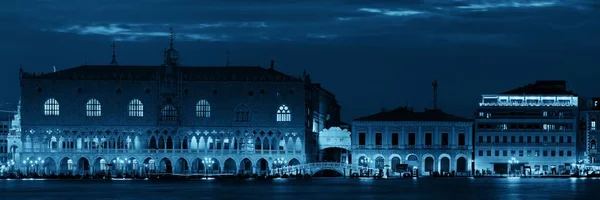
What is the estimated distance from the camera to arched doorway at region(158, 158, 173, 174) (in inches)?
5251

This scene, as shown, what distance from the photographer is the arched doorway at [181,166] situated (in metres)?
133

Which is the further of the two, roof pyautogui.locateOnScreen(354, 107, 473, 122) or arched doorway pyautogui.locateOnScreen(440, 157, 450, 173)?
arched doorway pyautogui.locateOnScreen(440, 157, 450, 173)

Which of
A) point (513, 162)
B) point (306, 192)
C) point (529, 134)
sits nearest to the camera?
point (306, 192)

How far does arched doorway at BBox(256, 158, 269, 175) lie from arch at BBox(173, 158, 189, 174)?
6335 mm

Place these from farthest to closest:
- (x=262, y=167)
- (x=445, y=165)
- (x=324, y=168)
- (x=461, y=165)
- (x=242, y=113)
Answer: (x=461, y=165)
(x=445, y=165)
(x=262, y=167)
(x=242, y=113)
(x=324, y=168)

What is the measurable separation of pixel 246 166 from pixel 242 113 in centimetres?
491

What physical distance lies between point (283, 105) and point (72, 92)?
727 inches

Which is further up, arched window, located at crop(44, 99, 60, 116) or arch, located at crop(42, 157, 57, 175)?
arched window, located at crop(44, 99, 60, 116)

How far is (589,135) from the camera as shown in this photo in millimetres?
138500

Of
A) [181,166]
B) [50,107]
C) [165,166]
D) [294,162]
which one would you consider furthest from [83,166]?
[294,162]

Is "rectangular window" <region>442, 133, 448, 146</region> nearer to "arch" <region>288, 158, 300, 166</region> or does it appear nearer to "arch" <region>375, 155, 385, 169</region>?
"arch" <region>375, 155, 385, 169</region>

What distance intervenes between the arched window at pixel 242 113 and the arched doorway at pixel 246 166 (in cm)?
353

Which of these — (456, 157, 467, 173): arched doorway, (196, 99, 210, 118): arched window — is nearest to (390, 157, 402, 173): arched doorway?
(456, 157, 467, 173): arched doorway

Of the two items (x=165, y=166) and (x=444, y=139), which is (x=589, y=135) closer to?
(x=444, y=139)
